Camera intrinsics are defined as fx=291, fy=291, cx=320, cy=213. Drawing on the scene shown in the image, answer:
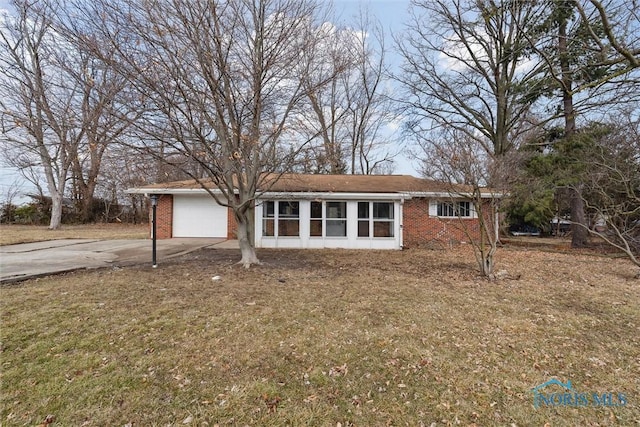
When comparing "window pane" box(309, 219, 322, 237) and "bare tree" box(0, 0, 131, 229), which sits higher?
"bare tree" box(0, 0, 131, 229)

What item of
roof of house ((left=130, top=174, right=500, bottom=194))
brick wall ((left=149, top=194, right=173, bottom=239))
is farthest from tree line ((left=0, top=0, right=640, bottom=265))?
brick wall ((left=149, top=194, right=173, bottom=239))

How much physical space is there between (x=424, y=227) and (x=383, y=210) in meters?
2.49

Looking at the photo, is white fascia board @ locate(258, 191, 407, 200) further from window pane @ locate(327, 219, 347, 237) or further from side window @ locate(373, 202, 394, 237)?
window pane @ locate(327, 219, 347, 237)

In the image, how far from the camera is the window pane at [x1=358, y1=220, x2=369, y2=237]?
12188 mm

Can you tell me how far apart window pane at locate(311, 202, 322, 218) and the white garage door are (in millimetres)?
4999

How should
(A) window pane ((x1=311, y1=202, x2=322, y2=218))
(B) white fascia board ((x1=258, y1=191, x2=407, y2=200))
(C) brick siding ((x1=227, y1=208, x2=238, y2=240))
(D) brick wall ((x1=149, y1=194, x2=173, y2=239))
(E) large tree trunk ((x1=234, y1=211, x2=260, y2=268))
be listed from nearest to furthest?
(E) large tree trunk ((x1=234, y1=211, x2=260, y2=268)), (B) white fascia board ((x1=258, y1=191, x2=407, y2=200)), (A) window pane ((x1=311, y1=202, x2=322, y2=218)), (D) brick wall ((x1=149, y1=194, x2=173, y2=239)), (C) brick siding ((x1=227, y1=208, x2=238, y2=240))

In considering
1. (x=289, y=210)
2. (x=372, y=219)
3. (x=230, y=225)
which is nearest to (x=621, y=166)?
(x=372, y=219)

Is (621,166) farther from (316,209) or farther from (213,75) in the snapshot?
(213,75)

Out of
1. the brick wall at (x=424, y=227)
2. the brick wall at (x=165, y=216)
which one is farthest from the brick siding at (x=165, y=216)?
the brick wall at (x=424, y=227)

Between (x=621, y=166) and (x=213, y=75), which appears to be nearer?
(x=213, y=75)

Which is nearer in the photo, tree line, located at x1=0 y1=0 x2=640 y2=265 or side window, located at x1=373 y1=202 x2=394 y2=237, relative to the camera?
tree line, located at x1=0 y1=0 x2=640 y2=265

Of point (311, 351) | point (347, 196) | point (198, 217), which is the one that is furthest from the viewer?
point (198, 217)

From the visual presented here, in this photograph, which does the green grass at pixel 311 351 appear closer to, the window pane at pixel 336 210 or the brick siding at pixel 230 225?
the window pane at pixel 336 210

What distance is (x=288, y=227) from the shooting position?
476 inches
